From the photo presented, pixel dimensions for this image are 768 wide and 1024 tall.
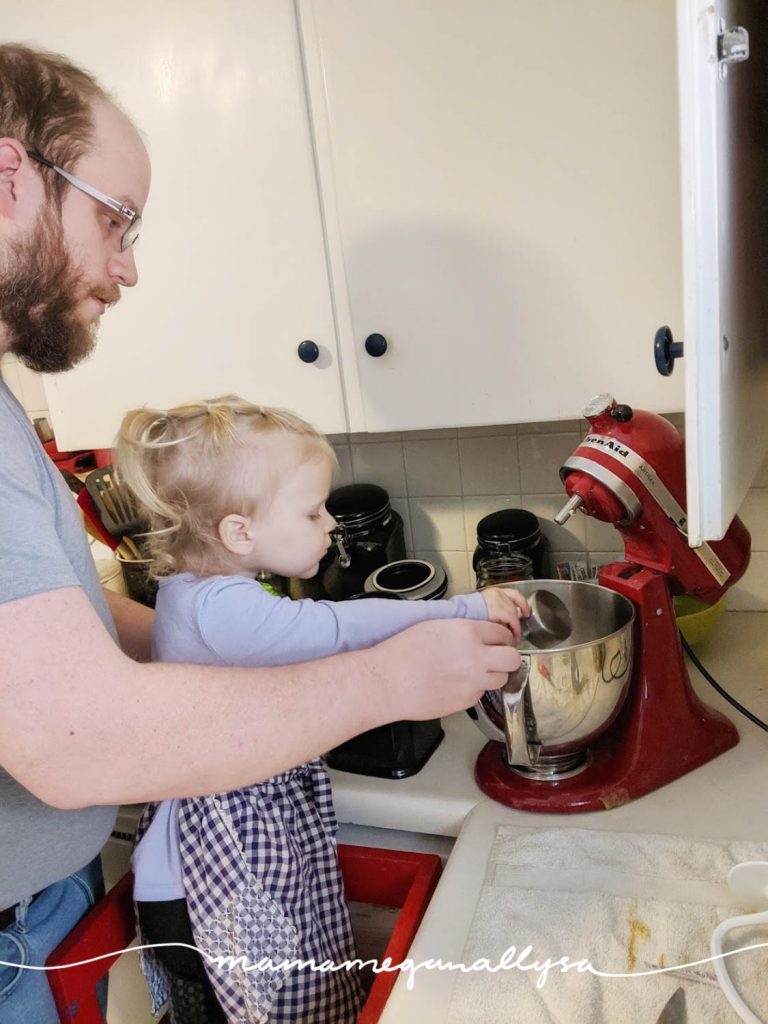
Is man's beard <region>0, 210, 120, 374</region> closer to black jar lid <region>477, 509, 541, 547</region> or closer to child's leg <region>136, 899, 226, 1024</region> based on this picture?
child's leg <region>136, 899, 226, 1024</region>

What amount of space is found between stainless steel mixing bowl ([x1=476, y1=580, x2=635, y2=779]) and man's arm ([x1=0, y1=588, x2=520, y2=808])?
0.10 m

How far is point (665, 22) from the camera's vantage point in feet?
2.85

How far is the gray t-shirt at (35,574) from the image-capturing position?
58 cm

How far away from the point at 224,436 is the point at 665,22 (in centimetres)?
66

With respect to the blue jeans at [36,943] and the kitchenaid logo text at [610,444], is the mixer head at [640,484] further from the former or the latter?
the blue jeans at [36,943]

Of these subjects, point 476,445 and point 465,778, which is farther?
point 476,445

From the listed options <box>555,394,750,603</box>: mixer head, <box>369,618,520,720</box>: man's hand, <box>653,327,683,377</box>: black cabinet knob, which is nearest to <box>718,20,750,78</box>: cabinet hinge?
<box>653,327,683,377</box>: black cabinet knob

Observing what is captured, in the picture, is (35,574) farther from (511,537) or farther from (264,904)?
(511,537)

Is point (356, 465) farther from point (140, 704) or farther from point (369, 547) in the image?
point (140, 704)

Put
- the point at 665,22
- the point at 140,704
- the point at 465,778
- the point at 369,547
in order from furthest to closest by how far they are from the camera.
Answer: the point at 369,547
the point at 465,778
the point at 665,22
the point at 140,704

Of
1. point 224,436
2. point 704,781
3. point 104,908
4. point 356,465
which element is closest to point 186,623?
point 224,436

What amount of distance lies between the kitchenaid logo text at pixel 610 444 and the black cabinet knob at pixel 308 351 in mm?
398

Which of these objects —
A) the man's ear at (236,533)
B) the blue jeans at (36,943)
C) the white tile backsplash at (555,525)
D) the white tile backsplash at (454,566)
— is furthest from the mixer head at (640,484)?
the blue jeans at (36,943)

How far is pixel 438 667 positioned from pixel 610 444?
1.08ft
